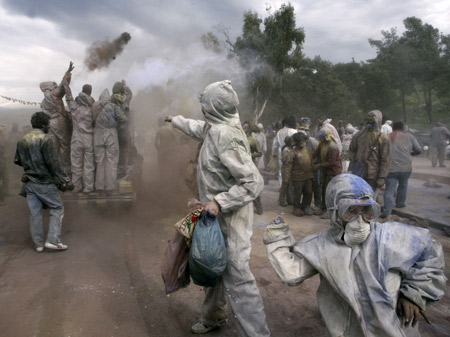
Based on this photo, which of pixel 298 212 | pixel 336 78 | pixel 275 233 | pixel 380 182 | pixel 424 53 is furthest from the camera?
pixel 336 78

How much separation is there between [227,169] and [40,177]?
349cm

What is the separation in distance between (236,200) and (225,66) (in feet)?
62.3

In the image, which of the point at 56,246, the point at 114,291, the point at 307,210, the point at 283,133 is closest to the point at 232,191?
the point at 114,291

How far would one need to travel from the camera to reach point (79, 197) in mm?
6441

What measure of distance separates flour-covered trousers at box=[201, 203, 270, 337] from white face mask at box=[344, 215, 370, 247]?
0.95m

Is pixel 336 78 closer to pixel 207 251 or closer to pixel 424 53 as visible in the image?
pixel 424 53

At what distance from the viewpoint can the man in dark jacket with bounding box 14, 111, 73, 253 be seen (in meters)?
4.82

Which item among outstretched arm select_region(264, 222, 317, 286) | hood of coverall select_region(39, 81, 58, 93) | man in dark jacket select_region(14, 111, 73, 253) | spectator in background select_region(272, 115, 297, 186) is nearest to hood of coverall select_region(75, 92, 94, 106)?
hood of coverall select_region(39, 81, 58, 93)

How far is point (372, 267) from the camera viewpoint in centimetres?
189

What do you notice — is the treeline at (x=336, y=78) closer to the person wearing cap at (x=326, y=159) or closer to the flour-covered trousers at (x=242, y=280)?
the person wearing cap at (x=326, y=159)

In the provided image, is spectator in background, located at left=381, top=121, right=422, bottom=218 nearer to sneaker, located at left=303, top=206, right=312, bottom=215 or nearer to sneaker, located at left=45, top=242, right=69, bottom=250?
sneaker, located at left=303, top=206, right=312, bottom=215

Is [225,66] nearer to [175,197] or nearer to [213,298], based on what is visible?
[175,197]

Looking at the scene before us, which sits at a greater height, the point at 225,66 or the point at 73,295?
the point at 225,66

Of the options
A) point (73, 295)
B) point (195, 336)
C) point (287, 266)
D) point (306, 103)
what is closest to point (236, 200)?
point (287, 266)
